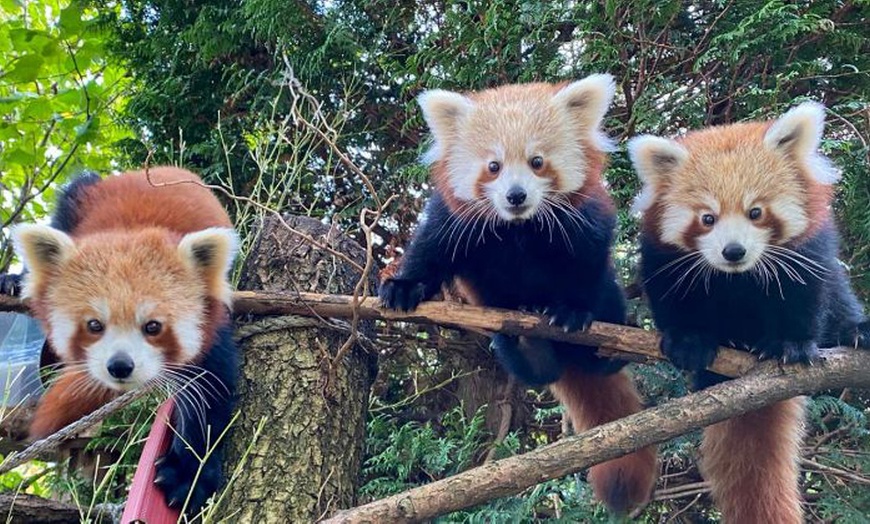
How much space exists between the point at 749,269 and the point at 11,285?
269cm

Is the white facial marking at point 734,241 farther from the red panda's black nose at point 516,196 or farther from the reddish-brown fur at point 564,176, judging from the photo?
the red panda's black nose at point 516,196

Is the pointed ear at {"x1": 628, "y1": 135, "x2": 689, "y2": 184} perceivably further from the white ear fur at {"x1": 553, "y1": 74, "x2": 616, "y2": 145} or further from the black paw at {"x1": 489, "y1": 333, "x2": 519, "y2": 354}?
the black paw at {"x1": 489, "y1": 333, "x2": 519, "y2": 354}

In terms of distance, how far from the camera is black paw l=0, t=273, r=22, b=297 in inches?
119

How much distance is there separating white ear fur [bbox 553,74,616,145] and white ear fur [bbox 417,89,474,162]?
366 millimetres

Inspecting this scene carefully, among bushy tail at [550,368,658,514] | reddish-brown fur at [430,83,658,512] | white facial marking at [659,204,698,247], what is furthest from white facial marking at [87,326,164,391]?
white facial marking at [659,204,698,247]

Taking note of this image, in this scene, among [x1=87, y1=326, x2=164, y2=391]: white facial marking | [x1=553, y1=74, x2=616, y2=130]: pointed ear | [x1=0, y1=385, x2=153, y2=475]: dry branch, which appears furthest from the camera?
[x1=553, y1=74, x2=616, y2=130]: pointed ear

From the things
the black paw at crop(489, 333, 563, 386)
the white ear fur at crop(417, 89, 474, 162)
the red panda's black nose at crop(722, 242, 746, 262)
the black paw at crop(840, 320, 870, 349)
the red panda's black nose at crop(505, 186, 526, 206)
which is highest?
the white ear fur at crop(417, 89, 474, 162)

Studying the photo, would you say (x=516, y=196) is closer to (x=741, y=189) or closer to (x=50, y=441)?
(x=741, y=189)

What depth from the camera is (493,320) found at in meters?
2.91

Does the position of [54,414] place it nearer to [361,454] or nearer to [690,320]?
[361,454]

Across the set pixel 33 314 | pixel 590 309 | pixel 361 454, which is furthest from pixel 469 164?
pixel 33 314

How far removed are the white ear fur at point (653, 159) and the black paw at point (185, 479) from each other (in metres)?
1.89

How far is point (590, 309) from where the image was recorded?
308 cm

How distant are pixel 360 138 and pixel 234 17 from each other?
0.89 metres
